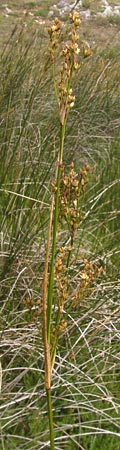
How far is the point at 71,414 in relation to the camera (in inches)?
73.6

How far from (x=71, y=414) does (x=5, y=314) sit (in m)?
0.44

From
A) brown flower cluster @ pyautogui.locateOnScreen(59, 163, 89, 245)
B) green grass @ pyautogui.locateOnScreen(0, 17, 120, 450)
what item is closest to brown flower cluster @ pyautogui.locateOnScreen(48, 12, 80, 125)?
brown flower cluster @ pyautogui.locateOnScreen(59, 163, 89, 245)

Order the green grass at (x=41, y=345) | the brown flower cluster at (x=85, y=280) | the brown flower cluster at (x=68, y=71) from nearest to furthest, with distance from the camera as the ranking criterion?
the brown flower cluster at (x=68, y=71), the brown flower cluster at (x=85, y=280), the green grass at (x=41, y=345)

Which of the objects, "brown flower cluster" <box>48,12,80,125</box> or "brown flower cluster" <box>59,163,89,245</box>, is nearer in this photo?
"brown flower cluster" <box>48,12,80,125</box>

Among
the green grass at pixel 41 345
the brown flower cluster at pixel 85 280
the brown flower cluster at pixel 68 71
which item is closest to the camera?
the brown flower cluster at pixel 68 71

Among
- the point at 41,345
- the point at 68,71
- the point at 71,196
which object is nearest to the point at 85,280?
the point at 71,196

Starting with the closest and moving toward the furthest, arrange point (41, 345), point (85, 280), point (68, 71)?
point (68, 71)
point (85, 280)
point (41, 345)

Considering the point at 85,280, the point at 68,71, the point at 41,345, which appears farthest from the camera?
the point at 41,345

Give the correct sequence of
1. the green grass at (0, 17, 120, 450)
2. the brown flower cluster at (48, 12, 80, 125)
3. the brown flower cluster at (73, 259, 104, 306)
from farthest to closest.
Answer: the green grass at (0, 17, 120, 450) → the brown flower cluster at (73, 259, 104, 306) → the brown flower cluster at (48, 12, 80, 125)

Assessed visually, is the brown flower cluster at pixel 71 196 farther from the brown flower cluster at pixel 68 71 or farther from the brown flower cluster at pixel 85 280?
the brown flower cluster at pixel 68 71

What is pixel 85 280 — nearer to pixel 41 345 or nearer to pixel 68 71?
pixel 68 71

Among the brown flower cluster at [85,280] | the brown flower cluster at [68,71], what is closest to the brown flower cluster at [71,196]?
the brown flower cluster at [85,280]

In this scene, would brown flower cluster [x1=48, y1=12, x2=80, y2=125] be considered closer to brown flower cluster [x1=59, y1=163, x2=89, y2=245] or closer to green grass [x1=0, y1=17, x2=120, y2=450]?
brown flower cluster [x1=59, y1=163, x2=89, y2=245]

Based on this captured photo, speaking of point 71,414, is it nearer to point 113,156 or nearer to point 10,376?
point 10,376
